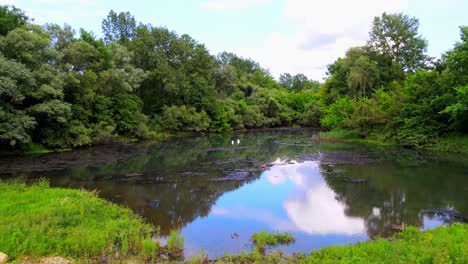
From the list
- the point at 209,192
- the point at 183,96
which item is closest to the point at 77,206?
the point at 209,192

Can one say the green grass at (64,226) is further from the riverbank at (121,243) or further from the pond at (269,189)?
the pond at (269,189)

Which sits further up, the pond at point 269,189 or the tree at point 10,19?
the tree at point 10,19

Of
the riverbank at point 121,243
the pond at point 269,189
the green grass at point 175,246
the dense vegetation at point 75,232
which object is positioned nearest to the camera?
the riverbank at point 121,243

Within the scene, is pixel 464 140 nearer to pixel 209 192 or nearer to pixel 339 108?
pixel 339 108

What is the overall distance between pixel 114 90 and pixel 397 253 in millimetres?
42680

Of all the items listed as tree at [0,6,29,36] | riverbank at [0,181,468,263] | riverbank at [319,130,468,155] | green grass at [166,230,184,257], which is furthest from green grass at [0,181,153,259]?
riverbank at [319,130,468,155]

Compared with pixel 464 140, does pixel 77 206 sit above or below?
below

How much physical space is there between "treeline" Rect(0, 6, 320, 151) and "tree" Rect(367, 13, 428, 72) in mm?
22671

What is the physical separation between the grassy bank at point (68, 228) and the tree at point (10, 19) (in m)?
25.2

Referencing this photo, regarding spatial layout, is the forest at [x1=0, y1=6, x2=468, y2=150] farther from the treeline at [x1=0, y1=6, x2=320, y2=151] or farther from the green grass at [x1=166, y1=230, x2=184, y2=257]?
the green grass at [x1=166, y1=230, x2=184, y2=257]

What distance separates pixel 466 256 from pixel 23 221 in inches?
482

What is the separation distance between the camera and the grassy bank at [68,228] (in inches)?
352

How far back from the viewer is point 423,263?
308 inches

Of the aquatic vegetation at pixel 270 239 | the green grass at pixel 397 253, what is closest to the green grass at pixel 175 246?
the green grass at pixel 397 253
